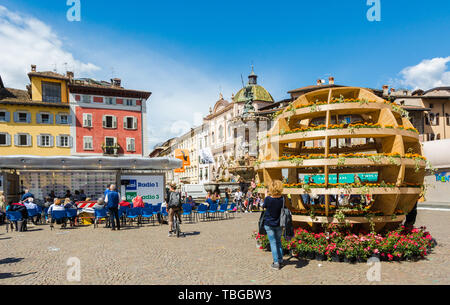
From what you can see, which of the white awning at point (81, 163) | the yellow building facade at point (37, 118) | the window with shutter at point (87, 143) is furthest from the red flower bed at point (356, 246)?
the window with shutter at point (87, 143)

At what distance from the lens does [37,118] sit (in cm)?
3934

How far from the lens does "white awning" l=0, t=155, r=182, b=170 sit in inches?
706

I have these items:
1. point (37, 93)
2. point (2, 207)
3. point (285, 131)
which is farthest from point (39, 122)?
point (285, 131)

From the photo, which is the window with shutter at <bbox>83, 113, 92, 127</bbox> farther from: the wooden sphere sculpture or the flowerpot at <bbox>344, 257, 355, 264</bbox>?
the flowerpot at <bbox>344, 257, 355, 264</bbox>

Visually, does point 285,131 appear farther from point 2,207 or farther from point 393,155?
point 2,207

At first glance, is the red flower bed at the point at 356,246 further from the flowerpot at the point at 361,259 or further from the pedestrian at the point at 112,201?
the pedestrian at the point at 112,201

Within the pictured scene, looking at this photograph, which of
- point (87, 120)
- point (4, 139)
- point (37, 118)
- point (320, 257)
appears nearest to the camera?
point (320, 257)

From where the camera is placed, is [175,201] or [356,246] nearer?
[356,246]

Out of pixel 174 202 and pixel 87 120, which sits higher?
pixel 87 120

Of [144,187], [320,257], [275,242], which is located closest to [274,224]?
[275,242]

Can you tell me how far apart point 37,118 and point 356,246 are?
133 feet

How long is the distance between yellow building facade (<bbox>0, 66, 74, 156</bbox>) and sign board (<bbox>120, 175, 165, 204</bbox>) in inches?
937

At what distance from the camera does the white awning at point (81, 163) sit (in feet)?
58.9

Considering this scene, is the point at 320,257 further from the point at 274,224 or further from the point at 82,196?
the point at 82,196
